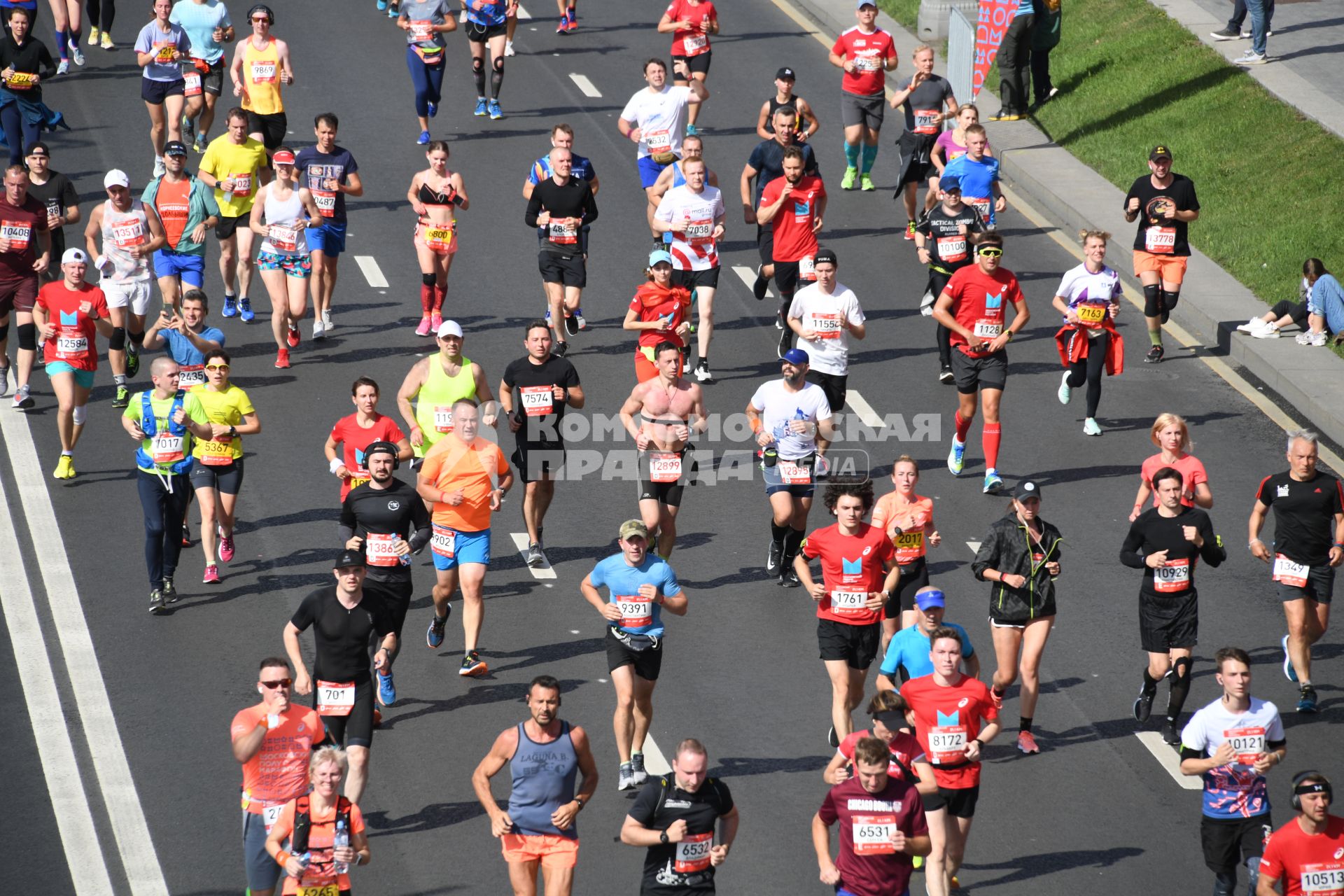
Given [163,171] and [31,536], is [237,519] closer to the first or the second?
[31,536]

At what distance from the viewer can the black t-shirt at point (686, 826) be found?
385 inches

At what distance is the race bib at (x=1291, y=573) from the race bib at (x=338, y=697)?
6.52 m

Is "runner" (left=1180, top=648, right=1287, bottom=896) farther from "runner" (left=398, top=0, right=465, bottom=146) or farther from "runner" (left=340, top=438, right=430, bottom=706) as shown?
"runner" (left=398, top=0, right=465, bottom=146)

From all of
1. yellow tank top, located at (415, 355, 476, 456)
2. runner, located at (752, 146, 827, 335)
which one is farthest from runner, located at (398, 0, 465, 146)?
yellow tank top, located at (415, 355, 476, 456)

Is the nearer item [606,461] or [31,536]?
[31,536]

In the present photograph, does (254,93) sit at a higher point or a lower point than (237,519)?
higher

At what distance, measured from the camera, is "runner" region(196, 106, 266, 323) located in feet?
63.0

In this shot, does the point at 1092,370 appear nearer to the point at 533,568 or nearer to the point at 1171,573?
the point at 1171,573

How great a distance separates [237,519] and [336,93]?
39.0 feet

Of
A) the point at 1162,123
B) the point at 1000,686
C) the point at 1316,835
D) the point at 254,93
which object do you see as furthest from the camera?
the point at 1162,123

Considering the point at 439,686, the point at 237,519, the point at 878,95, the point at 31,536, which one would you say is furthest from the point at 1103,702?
the point at 878,95

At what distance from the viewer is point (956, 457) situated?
16906 mm

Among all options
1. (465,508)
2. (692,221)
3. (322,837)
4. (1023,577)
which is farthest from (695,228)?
(322,837)

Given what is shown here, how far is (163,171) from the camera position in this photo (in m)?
22.3
